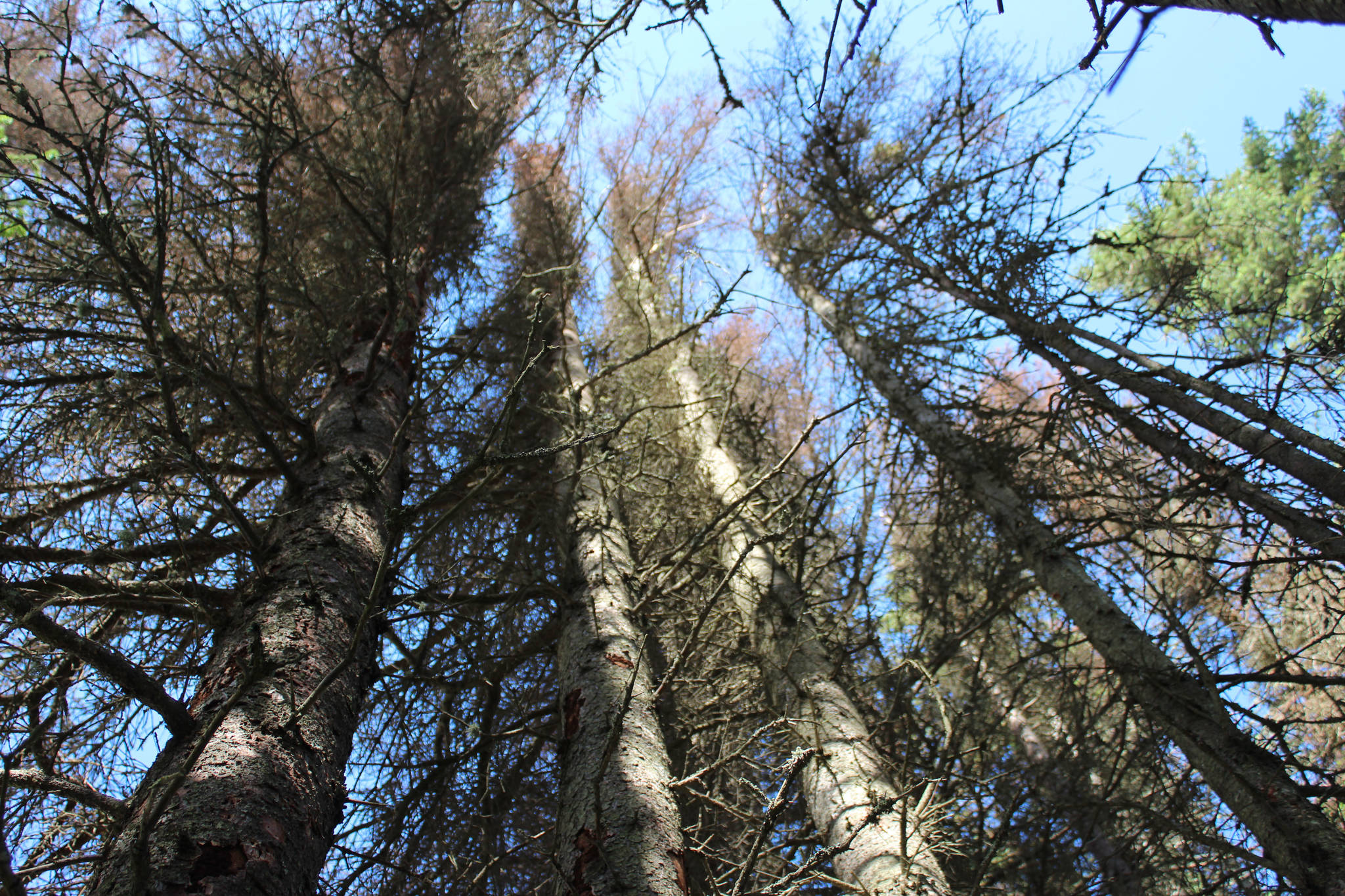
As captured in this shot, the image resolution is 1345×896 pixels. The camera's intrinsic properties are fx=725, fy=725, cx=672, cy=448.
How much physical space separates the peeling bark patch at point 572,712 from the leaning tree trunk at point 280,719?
750 mm

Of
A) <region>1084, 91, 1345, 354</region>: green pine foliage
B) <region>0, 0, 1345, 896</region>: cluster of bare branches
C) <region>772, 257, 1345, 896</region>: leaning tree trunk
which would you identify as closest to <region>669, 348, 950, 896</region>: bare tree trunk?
<region>0, 0, 1345, 896</region>: cluster of bare branches

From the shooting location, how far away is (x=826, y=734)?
332 centimetres

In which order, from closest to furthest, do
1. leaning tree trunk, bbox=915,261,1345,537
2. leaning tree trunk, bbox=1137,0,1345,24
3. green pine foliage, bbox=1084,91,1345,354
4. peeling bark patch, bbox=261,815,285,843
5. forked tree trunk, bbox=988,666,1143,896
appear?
1. leaning tree trunk, bbox=1137,0,1345,24
2. peeling bark patch, bbox=261,815,285,843
3. leaning tree trunk, bbox=915,261,1345,537
4. forked tree trunk, bbox=988,666,1143,896
5. green pine foliage, bbox=1084,91,1345,354

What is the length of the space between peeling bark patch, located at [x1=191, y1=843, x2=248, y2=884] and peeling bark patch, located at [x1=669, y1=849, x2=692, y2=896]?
108cm

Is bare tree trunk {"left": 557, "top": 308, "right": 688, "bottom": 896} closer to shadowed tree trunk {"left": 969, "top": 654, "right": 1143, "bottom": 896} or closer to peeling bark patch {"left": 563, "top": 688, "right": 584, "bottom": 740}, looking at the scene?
peeling bark patch {"left": 563, "top": 688, "right": 584, "bottom": 740}

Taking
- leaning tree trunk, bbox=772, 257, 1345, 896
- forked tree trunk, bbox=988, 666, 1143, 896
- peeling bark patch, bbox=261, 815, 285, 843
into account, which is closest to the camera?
peeling bark patch, bbox=261, 815, 285, 843

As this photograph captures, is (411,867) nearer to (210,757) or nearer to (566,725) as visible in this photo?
(566,725)

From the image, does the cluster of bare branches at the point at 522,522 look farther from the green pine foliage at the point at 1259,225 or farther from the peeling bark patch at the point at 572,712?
the green pine foliage at the point at 1259,225

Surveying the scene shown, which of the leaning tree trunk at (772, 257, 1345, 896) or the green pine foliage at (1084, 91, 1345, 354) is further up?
the green pine foliage at (1084, 91, 1345, 354)

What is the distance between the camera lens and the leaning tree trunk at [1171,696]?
2686 millimetres

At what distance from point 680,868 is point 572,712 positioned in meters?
0.81

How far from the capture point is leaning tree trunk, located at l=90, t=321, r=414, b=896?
1.56m

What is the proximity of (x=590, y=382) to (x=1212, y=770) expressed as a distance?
3.27m

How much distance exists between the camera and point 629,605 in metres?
3.23
